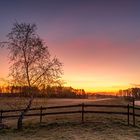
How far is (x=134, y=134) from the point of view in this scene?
21.5 m

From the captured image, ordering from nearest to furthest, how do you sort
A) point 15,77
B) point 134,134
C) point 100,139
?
1. point 100,139
2. point 134,134
3. point 15,77

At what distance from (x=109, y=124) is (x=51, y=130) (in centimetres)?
452

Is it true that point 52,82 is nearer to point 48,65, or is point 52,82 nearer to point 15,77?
point 48,65

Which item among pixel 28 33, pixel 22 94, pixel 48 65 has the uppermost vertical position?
pixel 28 33

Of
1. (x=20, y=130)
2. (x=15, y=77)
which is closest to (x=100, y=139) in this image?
(x=20, y=130)

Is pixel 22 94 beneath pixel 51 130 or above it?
above

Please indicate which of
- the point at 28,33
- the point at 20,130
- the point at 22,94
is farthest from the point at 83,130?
the point at 28,33

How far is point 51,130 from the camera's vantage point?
23344 mm

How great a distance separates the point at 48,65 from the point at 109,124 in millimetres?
6833

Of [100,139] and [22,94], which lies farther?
[22,94]

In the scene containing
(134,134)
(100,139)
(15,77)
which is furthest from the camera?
(15,77)

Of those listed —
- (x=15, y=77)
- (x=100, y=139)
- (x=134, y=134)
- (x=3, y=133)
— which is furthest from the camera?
(x=15, y=77)

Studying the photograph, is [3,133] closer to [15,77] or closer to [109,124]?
[15,77]

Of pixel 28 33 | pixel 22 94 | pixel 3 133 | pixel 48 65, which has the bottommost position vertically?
pixel 3 133
